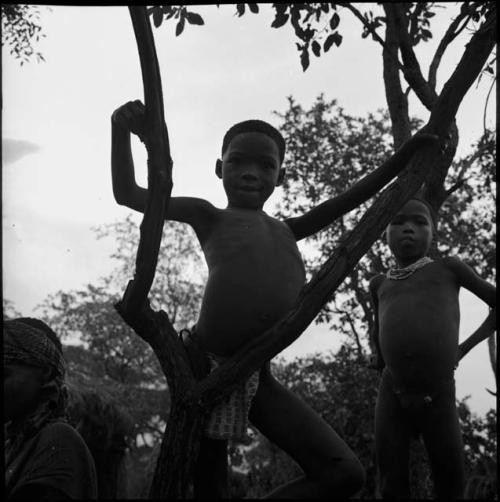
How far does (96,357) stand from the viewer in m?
21.5

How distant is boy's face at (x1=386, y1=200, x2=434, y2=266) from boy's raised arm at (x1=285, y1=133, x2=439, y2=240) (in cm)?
65

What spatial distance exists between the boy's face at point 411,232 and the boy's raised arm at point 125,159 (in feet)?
5.01

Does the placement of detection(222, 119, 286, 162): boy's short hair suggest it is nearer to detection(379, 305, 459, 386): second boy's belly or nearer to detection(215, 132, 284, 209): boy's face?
detection(215, 132, 284, 209): boy's face

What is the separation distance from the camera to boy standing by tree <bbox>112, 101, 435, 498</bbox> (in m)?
2.15

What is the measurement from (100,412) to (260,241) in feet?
22.5

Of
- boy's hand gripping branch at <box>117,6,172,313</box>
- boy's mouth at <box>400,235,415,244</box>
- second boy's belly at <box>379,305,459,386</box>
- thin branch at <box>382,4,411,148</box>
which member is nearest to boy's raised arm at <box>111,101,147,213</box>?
boy's hand gripping branch at <box>117,6,172,313</box>

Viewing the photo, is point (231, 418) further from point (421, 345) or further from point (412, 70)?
point (412, 70)

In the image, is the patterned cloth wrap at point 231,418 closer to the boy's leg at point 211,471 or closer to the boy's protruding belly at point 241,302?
the boy's leg at point 211,471

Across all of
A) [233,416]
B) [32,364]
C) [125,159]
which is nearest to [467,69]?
[125,159]

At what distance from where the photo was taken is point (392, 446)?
2963mm

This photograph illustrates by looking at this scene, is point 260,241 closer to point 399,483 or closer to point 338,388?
point 399,483

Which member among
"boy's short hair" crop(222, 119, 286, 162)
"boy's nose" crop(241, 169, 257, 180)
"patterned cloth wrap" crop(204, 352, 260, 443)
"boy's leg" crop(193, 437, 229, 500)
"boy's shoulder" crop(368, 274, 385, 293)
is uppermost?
"boy's short hair" crop(222, 119, 286, 162)

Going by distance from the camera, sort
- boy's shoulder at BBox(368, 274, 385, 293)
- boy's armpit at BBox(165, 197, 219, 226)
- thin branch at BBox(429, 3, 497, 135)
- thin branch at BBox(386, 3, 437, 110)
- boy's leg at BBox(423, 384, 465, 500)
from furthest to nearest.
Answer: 1. thin branch at BBox(386, 3, 437, 110)
2. boy's shoulder at BBox(368, 274, 385, 293)
3. boy's leg at BBox(423, 384, 465, 500)
4. boy's armpit at BBox(165, 197, 219, 226)
5. thin branch at BBox(429, 3, 497, 135)

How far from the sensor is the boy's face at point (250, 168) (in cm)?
266
